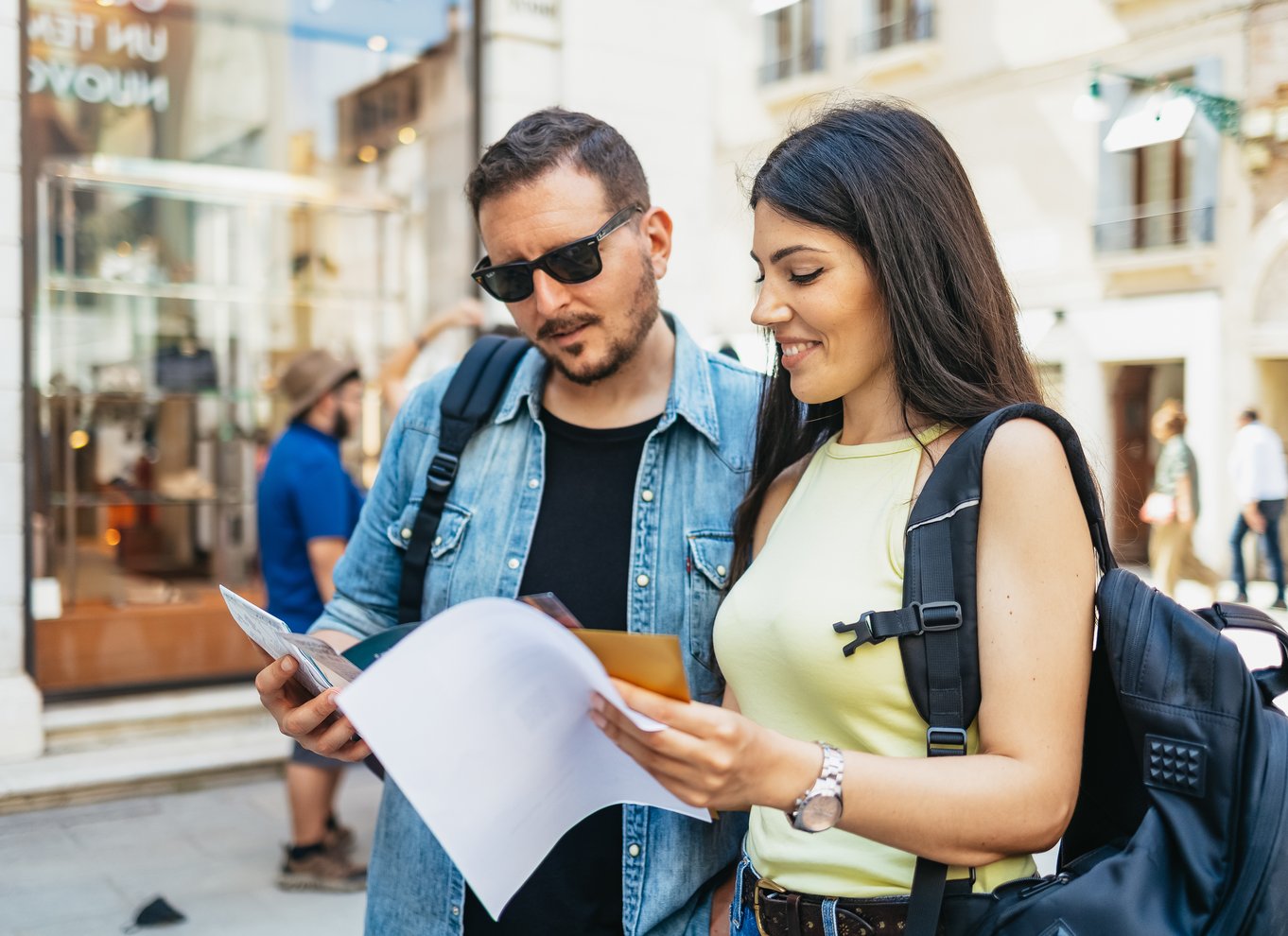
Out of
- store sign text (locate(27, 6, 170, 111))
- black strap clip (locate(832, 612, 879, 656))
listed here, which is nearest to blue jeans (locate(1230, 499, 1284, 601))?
store sign text (locate(27, 6, 170, 111))

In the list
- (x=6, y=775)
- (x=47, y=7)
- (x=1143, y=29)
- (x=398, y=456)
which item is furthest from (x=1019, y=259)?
(x=398, y=456)

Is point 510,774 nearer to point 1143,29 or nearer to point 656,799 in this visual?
point 656,799

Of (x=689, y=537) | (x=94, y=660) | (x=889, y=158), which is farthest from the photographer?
(x=94, y=660)

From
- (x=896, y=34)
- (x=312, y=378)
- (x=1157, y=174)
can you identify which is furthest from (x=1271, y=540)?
(x=896, y=34)

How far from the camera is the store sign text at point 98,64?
6.92 m

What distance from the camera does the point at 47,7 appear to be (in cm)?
676

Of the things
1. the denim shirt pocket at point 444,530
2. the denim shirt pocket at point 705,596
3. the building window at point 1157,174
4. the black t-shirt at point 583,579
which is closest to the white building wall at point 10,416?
the denim shirt pocket at point 444,530

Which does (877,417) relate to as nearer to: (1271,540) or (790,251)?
(790,251)

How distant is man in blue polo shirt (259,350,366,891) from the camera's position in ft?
16.0

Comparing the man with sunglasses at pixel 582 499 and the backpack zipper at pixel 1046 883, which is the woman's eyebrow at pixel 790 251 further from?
the backpack zipper at pixel 1046 883

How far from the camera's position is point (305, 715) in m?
1.70

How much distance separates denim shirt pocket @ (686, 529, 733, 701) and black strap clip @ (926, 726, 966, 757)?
67 cm

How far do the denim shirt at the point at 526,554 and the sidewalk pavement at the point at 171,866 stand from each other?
265 cm

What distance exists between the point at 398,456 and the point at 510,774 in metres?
1.06
